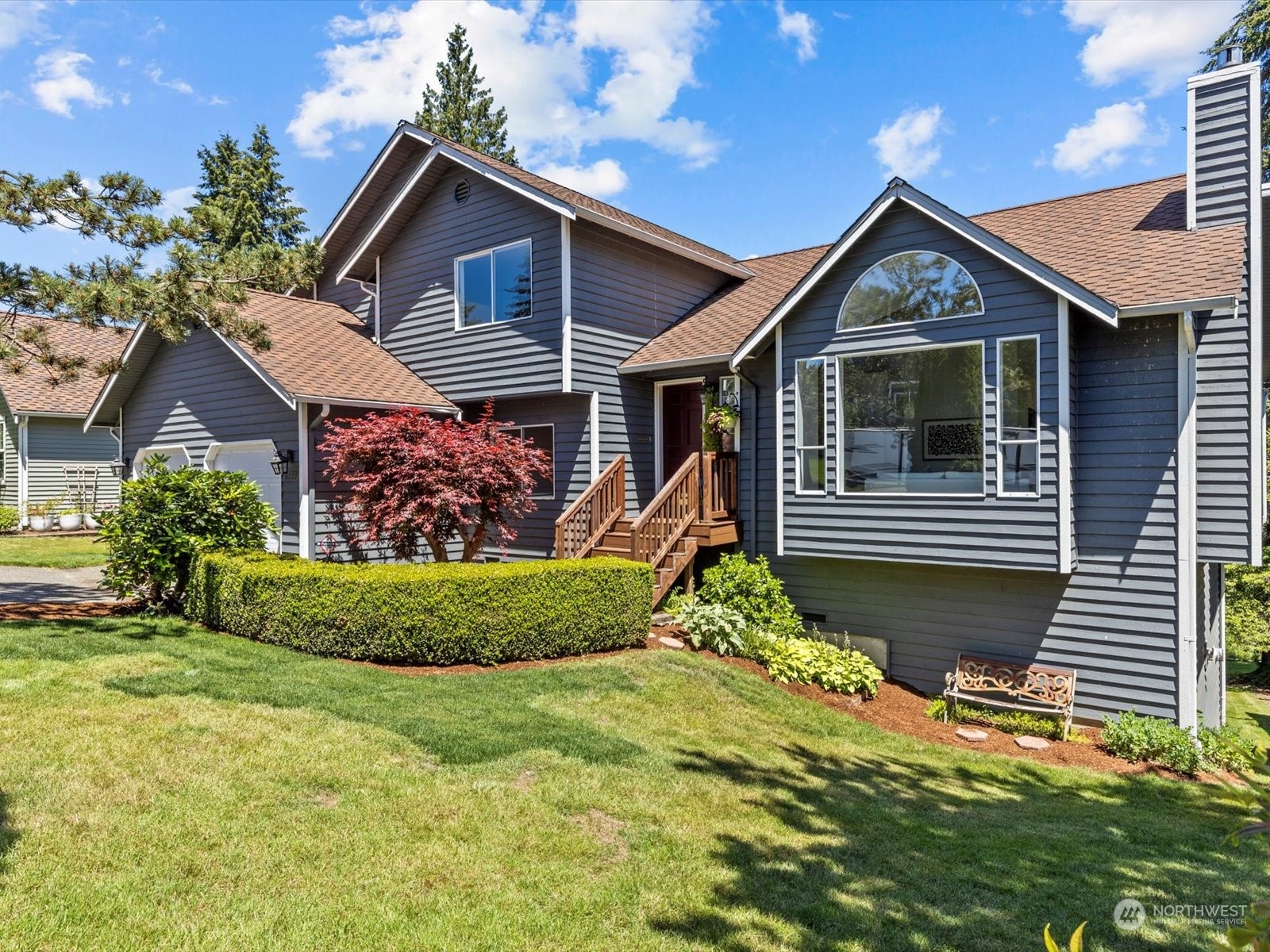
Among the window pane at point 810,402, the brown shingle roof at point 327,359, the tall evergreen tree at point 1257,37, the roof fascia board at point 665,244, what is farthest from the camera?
the tall evergreen tree at point 1257,37

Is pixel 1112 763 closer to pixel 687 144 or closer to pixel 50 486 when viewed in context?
pixel 687 144

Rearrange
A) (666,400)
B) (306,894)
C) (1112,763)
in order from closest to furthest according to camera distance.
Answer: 1. (306,894)
2. (1112,763)
3. (666,400)

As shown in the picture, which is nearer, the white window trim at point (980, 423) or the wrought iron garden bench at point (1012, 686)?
the white window trim at point (980, 423)

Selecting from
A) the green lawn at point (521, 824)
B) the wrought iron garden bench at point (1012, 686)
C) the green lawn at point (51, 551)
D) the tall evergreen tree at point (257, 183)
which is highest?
the tall evergreen tree at point (257, 183)

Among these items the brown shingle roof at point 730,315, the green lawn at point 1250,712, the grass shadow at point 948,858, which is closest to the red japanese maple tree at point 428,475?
the brown shingle roof at point 730,315

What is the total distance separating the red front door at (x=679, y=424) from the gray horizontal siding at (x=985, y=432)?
9.45 ft

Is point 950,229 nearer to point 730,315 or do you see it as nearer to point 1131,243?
point 1131,243

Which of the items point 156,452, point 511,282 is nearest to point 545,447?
point 511,282

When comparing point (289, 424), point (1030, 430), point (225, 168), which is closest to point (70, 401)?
point (289, 424)

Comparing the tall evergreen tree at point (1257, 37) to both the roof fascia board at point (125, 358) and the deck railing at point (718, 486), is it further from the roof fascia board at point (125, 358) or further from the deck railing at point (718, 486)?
the roof fascia board at point (125, 358)

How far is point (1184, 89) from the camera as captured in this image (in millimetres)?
9391

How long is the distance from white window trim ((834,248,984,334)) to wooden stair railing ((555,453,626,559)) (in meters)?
3.98

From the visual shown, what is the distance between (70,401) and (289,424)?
50.2 feet

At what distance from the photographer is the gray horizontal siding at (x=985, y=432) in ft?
28.4
